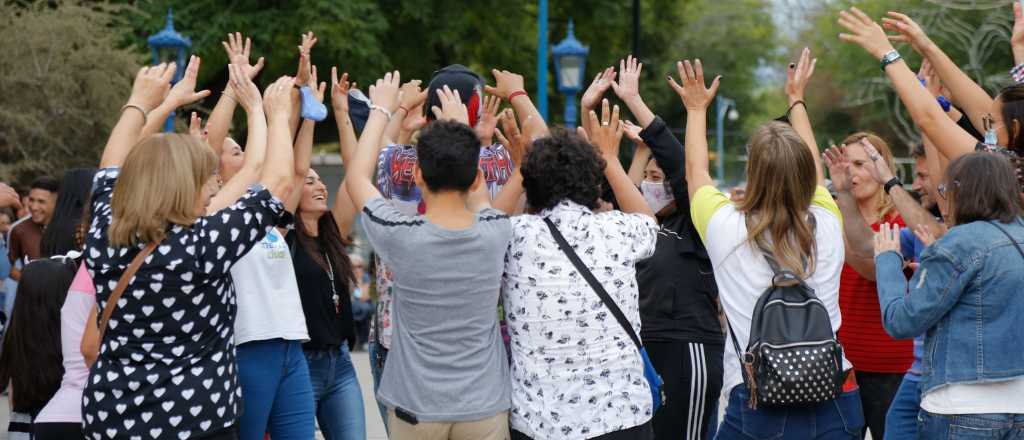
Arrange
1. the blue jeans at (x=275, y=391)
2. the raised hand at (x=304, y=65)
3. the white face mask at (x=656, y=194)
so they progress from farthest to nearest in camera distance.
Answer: the white face mask at (x=656, y=194)
the raised hand at (x=304, y=65)
the blue jeans at (x=275, y=391)

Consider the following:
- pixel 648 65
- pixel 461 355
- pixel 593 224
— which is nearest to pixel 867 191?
pixel 593 224

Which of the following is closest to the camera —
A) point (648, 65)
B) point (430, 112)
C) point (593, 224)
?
point (593, 224)

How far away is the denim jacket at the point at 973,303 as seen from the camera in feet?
13.4

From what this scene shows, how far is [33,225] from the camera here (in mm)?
9156

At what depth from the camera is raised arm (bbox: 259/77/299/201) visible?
14.1ft

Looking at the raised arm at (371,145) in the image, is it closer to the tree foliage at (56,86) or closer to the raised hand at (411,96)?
the raised hand at (411,96)

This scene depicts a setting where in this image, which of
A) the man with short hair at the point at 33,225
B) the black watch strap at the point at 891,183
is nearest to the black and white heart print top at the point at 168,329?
the black watch strap at the point at 891,183

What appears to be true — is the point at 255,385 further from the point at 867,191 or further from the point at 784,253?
the point at 867,191

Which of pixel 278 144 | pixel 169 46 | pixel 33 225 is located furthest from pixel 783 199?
pixel 169 46

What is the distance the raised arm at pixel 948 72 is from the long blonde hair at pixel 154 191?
111 inches

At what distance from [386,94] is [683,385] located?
2001 millimetres

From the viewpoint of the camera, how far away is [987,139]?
15.0ft

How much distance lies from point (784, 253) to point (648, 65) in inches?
944

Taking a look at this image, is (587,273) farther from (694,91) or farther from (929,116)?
(929,116)
